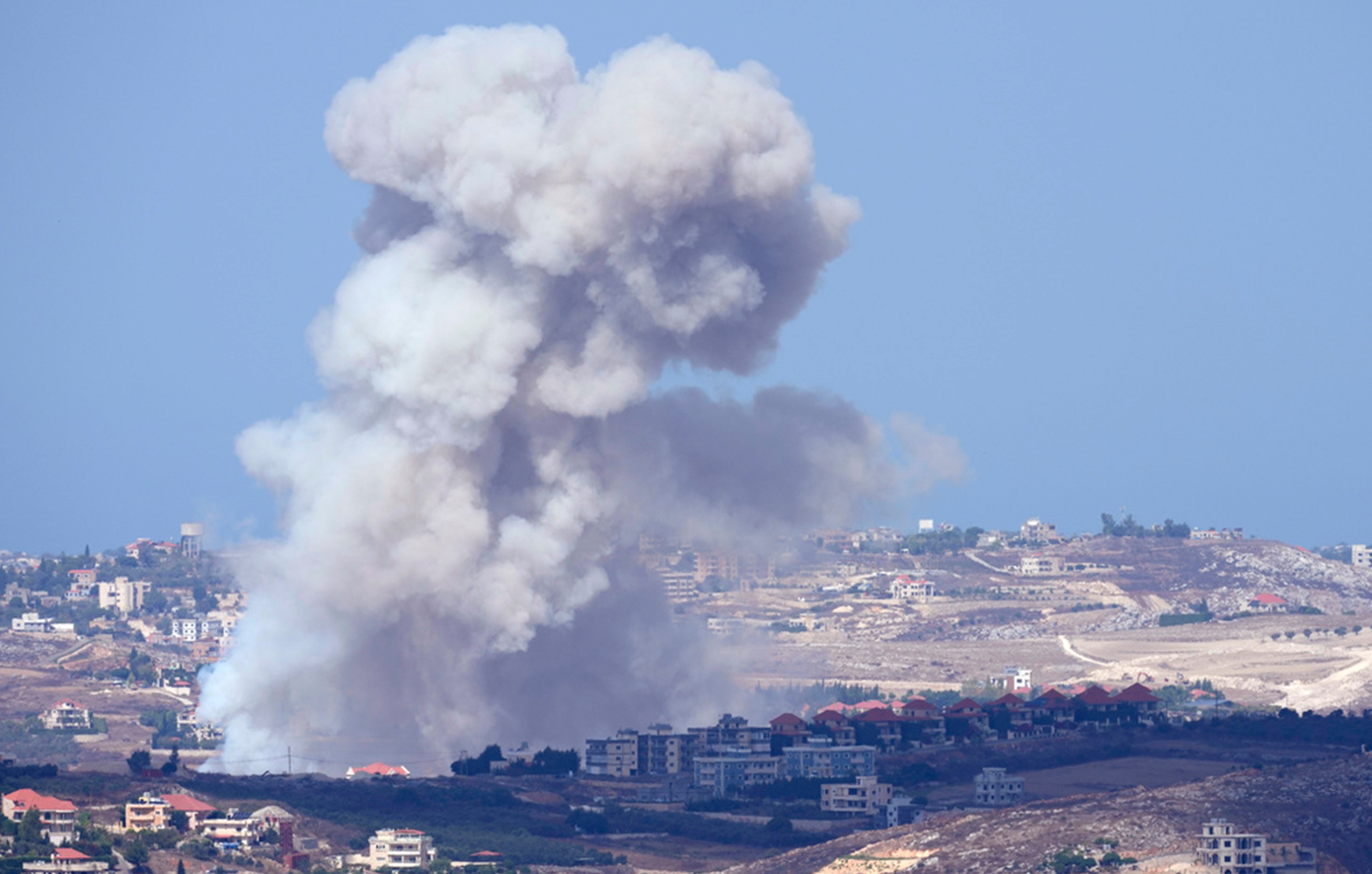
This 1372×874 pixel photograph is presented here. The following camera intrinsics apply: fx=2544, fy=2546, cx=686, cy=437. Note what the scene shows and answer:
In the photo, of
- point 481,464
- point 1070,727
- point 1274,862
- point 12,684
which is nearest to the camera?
point 1274,862

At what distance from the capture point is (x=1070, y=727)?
232 feet

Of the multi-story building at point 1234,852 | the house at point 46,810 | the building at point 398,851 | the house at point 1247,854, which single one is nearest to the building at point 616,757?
the building at point 398,851

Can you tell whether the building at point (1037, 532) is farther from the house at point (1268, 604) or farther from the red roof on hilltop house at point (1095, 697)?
the red roof on hilltop house at point (1095, 697)

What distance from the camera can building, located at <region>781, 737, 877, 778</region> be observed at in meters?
65.1

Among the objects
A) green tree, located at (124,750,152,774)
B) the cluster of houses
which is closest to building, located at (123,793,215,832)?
green tree, located at (124,750,152,774)

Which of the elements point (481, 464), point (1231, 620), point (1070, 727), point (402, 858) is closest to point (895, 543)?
point (1231, 620)

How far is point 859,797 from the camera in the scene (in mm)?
60469

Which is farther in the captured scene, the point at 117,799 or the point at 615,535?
the point at 615,535

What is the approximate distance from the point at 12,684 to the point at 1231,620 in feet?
170

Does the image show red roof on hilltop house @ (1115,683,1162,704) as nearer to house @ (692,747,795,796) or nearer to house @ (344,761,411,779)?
house @ (692,747,795,796)

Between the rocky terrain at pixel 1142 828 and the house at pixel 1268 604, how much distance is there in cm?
6166

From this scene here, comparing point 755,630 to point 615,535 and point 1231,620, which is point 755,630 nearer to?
point 1231,620

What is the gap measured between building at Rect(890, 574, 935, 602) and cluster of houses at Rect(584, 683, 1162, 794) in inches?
1954

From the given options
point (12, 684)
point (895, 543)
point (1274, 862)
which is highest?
point (895, 543)
